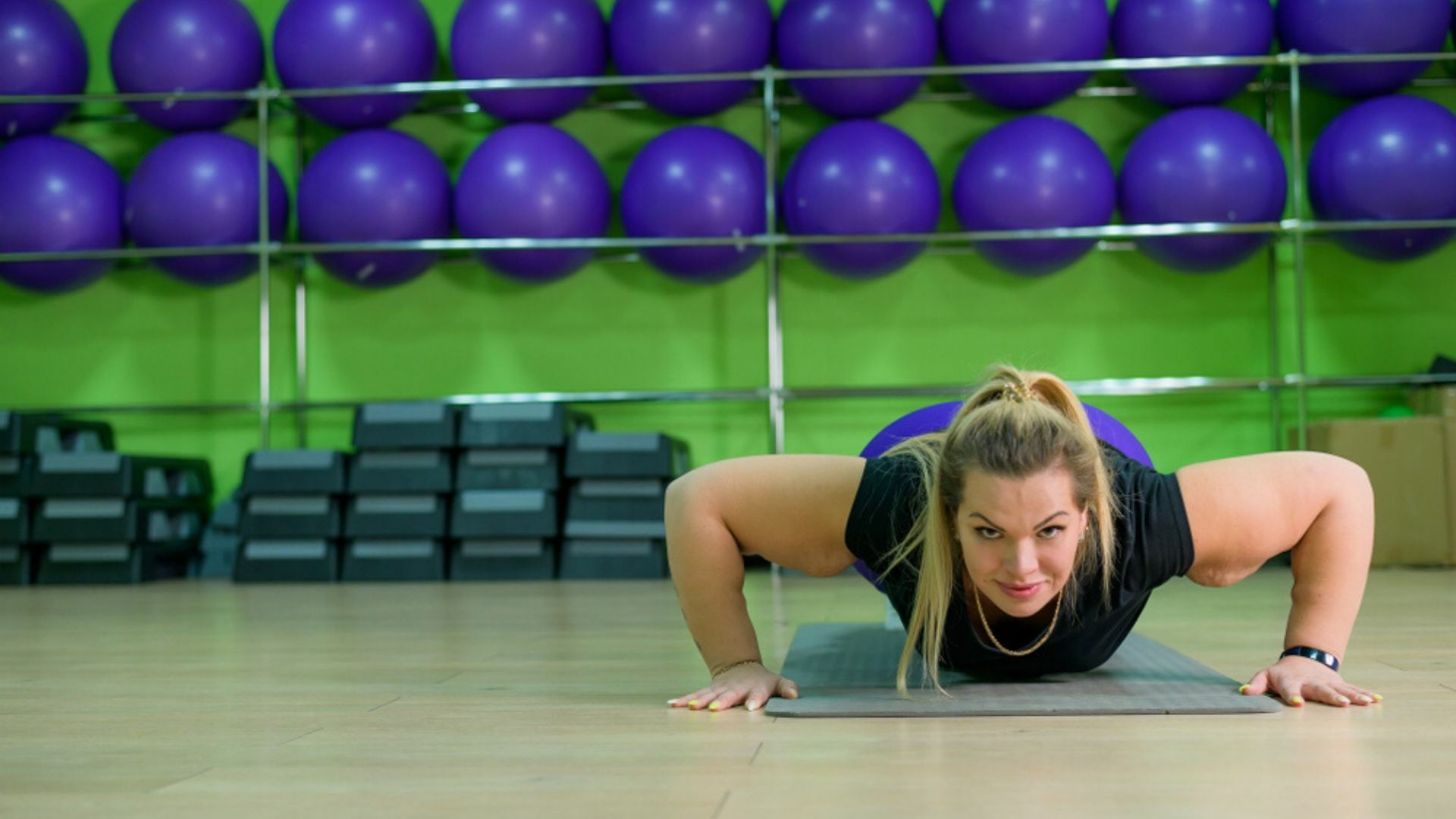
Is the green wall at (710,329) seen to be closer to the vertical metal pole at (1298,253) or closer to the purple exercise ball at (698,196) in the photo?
the vertical metal pole at (1298,253)

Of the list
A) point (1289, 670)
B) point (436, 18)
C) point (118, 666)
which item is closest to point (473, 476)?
point (436, 18)

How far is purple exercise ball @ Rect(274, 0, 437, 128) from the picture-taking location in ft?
13.3

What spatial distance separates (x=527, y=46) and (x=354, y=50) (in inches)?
19.1

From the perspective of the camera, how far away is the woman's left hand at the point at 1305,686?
1521 millimetres

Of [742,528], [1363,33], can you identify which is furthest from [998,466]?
[1363,33]

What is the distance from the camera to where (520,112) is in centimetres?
420

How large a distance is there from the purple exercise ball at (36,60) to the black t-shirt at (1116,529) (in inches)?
141

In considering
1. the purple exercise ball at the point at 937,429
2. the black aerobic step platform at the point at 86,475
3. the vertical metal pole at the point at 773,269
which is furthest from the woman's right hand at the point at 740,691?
the black aerobic step platform at the point at 86,475

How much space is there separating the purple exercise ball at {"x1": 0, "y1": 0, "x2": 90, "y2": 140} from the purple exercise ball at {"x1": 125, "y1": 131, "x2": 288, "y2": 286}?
1.30 ft

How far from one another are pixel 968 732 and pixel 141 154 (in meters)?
3.95

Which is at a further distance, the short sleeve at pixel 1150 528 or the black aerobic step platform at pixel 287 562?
the black aerobic step platform at pixel 287 562

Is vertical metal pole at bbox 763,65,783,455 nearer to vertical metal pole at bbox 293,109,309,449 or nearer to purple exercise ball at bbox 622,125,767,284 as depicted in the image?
purple exercise ball at bbox 622,125,767,284

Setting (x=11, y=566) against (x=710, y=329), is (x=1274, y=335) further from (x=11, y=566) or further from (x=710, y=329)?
(x=11, y=566)

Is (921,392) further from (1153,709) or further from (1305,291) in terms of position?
(1153,709)
